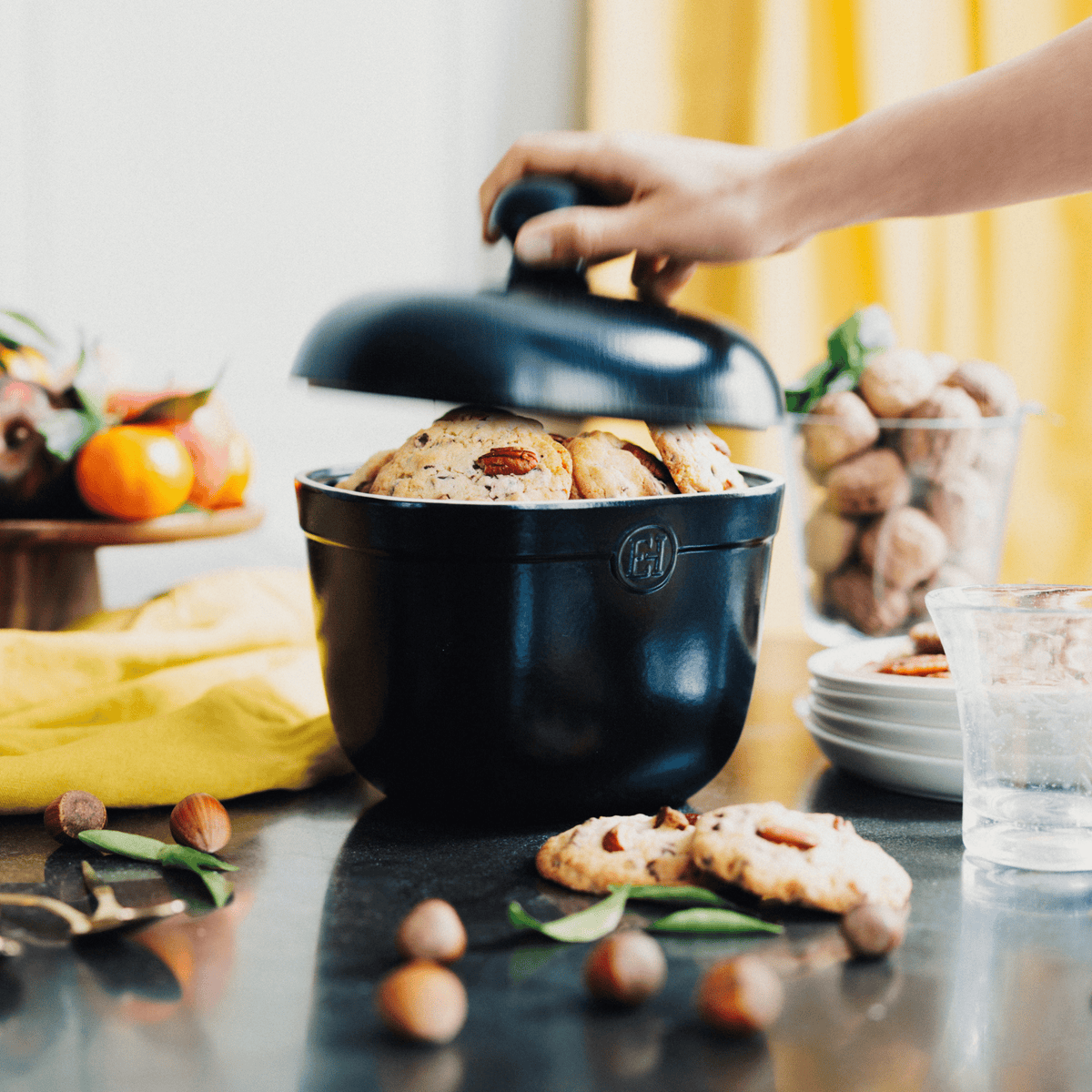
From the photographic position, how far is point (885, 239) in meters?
2.29

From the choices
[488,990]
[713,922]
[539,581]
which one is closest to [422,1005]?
[488,990]

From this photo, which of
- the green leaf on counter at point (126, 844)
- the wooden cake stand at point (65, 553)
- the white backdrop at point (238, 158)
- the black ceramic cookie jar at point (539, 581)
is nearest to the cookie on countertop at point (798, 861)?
the black ceramic cookie jar at point (539, 581)

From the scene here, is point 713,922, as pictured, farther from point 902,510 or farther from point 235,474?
point 235,474

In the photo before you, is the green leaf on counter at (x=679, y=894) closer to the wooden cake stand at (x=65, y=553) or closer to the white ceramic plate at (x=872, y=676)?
the white ceramic plate at (x=872, y=676)

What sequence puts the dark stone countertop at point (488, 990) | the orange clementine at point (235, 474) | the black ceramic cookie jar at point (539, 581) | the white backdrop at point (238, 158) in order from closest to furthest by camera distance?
the dark stone countertop at point (488, 990), the black ceramic cookie jar at point (539, 581), the orange clementine at point (235, 474), the white backdrop at point (238, 158)

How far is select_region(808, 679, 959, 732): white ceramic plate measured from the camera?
886 mm

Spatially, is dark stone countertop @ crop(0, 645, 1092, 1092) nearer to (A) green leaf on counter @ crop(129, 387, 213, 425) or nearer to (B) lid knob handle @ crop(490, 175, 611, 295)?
(B) lid knob handle @ crop(490, 175, 611, 295)

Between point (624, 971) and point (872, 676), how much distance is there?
47 centimetres

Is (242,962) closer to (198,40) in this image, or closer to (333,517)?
(333,517)

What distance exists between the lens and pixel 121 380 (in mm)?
1921

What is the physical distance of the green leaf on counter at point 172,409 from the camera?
5.37 feet

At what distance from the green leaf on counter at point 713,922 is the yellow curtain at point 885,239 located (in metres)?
1.54

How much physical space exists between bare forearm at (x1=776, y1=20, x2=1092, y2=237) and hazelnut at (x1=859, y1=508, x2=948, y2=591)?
0.60m

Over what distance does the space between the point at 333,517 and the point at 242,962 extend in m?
0.30
